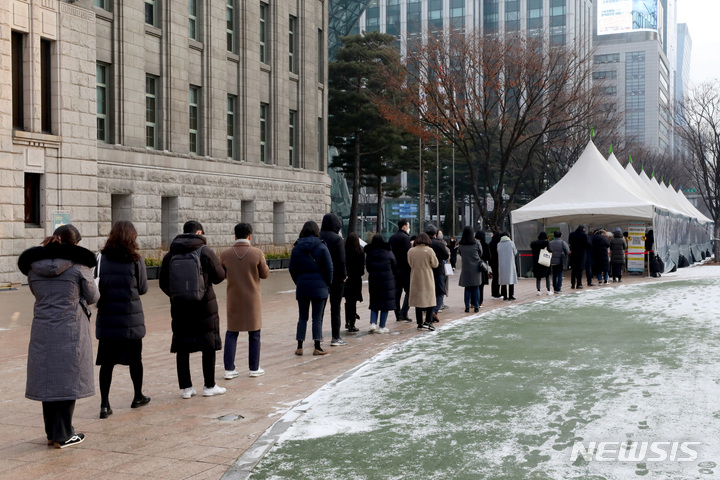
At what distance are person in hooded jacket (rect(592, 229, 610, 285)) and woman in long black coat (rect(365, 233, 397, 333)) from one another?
534 inches

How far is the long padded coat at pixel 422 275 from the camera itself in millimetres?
13547

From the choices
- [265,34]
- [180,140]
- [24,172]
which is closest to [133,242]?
[24,172]

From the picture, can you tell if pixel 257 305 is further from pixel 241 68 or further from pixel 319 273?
pixel 241 68

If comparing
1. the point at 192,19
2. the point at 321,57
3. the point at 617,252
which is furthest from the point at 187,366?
the point at 321,57

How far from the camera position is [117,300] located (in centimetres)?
759

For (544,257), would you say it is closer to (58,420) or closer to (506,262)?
(506,262)

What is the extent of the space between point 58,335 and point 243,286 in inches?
121

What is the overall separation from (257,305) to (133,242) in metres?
2.07

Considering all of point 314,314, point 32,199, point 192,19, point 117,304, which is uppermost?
point 192,19

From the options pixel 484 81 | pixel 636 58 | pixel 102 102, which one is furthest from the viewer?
pixel 636 58

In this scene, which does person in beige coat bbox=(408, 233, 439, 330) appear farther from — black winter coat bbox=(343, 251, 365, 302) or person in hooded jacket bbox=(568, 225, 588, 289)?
person in hooded jacket bbox=(568, 225, 588, 289)

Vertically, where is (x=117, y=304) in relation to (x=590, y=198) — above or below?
below

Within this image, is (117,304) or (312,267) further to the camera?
(312,267)

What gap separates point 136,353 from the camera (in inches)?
306
